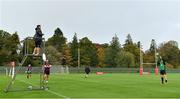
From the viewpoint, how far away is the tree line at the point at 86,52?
11881 centimetres

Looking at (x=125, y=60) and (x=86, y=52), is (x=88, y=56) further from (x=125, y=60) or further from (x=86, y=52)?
(x=125, y=60)

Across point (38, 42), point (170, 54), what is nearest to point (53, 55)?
point (170, 54)

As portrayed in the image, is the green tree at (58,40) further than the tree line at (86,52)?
Yes

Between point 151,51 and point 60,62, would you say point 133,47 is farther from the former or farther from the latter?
point 60,62

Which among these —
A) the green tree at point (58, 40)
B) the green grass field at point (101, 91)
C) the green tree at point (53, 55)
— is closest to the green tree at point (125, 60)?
the green tree at point (53, 55)

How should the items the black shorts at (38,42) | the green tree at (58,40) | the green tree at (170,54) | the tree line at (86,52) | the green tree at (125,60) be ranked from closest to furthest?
1. the black shorts at (38,42)
2. the tree line at (86,52)
3. the green tree at (125,60)
4. the green tree at (58,40)
5. the green tree at (170,54)

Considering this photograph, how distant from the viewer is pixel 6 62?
378 feet

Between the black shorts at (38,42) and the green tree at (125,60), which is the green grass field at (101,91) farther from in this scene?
the green tree at (125,60)

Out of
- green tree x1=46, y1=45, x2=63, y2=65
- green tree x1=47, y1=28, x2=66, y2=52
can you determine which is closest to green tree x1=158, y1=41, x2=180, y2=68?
green tree x1=47, y1=28, x2=66, y2=52

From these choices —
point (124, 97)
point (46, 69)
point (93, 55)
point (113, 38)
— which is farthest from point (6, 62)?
point (124, 97)

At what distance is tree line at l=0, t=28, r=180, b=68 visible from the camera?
119m

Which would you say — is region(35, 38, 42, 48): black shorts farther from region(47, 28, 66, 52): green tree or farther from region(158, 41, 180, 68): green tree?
region(158, 41, 180, 68): green tree

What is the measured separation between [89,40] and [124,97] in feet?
429

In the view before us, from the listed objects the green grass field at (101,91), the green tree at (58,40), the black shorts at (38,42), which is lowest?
the green grass field at (101,91)
